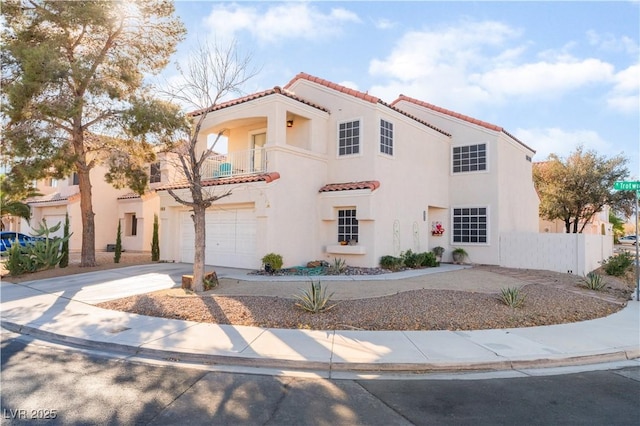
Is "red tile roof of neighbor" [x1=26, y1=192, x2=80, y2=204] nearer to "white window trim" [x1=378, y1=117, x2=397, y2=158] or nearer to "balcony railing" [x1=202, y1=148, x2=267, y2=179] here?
"balcony railing" [x1=202, y1=148, x2=267, y2=179]

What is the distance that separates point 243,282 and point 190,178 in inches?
144

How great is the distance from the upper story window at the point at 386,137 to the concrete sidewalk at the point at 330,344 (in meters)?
9.68

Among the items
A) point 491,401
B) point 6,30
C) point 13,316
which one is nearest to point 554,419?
point 491,401

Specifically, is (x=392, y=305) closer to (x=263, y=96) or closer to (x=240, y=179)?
(x=240, y=179)

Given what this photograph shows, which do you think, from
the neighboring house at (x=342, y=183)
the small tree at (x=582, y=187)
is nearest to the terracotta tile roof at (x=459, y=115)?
the neighboring house at (x=342, y=183)

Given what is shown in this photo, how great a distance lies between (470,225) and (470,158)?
11.0 feet

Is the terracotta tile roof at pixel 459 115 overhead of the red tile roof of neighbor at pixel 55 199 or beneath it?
overhead

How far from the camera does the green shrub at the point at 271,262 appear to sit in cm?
1422

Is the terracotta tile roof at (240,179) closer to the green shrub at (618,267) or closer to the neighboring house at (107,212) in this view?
the neighboring house at (107,212)

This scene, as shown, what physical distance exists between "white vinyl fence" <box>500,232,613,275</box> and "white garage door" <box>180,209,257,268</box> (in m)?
11.5

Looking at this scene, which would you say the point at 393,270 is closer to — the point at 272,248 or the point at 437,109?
the point at 272,248

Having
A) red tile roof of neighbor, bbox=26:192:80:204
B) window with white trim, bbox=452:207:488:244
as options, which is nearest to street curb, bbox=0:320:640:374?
window with white trim, bbox=452:207:488:244

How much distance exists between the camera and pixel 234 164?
1808cm

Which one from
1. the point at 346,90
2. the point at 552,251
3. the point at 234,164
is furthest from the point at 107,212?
the point at 552,251
